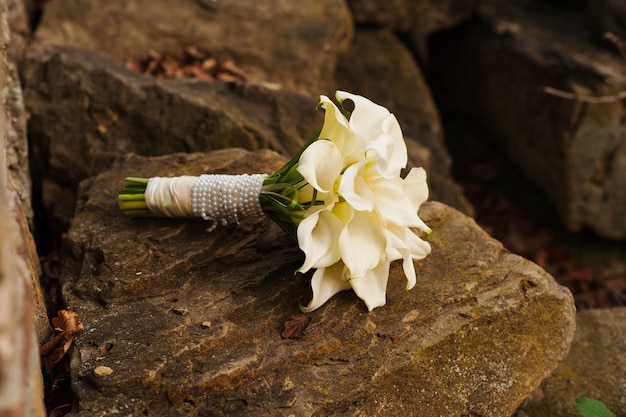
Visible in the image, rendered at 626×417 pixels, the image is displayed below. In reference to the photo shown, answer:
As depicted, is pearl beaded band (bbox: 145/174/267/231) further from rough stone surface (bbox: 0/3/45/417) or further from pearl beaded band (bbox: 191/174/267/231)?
rough stone surface (bbox: 0/3/45/417)

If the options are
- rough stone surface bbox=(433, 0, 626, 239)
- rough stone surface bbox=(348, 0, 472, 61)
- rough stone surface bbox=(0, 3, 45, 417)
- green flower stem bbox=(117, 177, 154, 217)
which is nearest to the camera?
rough stone surface bbox=(0, 3, 45, 417)

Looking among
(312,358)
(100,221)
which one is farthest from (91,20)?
(312,358)

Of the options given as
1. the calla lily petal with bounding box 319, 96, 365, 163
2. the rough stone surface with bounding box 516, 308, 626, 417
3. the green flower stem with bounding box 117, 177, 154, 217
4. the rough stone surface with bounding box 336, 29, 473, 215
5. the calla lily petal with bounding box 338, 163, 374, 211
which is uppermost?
the calla lily petal with bounding box 319, 96, 365, 163

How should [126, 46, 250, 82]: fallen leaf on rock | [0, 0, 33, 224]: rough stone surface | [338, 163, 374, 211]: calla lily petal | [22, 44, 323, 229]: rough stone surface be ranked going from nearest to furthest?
[338, 163, 374, 211]: calla lily petal, [0, 0, 33, 224]: rough stone surface, [22, 44, 323, 229]: rough stone surface, [126, 46, 250, 82]: fallen leaf on rock

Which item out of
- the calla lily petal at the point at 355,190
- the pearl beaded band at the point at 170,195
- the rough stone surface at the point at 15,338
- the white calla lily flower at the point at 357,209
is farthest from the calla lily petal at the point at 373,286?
the rough stone surface at the point at 15,338

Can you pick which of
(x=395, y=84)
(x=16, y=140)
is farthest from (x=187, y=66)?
(x=16, y=140)

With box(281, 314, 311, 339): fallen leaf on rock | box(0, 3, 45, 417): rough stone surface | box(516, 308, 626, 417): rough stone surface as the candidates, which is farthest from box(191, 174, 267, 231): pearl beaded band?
box(516, 308, 626, 417): rough stone surface

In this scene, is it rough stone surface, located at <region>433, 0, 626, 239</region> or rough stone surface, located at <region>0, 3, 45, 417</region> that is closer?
rough stone surface, located at <region>0, 3, 45, 417</region>

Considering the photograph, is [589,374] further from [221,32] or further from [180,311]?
[221,32]

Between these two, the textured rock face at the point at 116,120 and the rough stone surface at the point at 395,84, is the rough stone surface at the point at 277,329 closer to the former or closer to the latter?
the textured rock face at the point at 116,120
